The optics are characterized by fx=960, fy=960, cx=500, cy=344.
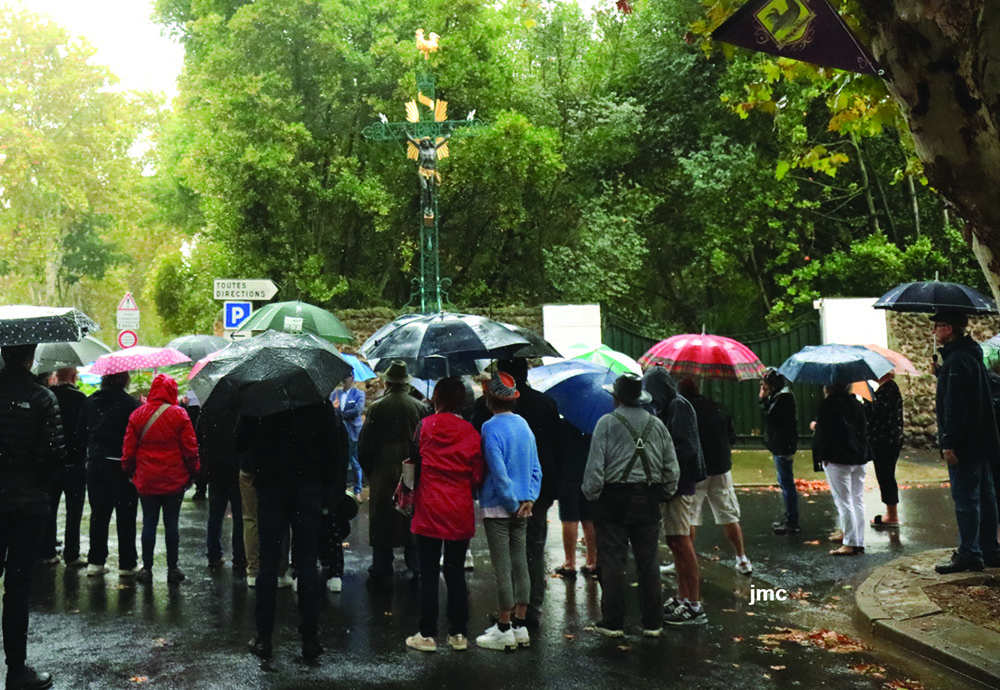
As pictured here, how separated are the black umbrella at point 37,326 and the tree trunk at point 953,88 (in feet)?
16.8

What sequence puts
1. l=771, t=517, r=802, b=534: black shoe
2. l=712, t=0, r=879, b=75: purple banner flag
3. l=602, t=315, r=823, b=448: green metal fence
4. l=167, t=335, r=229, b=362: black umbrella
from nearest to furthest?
l=712, t=0, r=879, b=75: purple banner flag → l=771, t=517, r=802, b=534: black shoe → l=167, t=335, r=229, b=362: black umbrella → l=602, t=315, r=823, b=448: green metal fence

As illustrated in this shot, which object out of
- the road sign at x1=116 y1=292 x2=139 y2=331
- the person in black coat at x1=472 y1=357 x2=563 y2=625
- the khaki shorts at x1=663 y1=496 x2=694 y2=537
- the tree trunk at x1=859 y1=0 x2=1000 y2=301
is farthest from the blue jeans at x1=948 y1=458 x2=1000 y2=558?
the road sign at x1=116 y1=292 x2=139 y2=331

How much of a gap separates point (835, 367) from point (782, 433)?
4.14 ft

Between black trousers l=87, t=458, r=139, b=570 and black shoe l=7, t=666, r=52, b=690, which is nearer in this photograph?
black shoe l=7, t=666, r=52, b=690

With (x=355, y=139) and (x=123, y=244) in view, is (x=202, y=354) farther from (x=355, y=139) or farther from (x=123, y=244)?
(x=123, y=244)

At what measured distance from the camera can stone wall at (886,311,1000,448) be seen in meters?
17.9

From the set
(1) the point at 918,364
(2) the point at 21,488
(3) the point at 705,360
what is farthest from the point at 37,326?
(1) the point at 918,364

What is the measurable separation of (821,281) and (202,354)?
44.7ft

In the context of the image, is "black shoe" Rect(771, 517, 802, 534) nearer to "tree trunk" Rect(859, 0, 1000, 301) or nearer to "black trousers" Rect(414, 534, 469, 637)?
"black trousers" Rect(414, 534, 469, 637)

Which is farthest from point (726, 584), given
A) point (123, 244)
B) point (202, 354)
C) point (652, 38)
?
point (123, 244)

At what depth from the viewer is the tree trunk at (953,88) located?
5.03 meters

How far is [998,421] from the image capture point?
9.08m

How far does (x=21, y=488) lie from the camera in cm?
574

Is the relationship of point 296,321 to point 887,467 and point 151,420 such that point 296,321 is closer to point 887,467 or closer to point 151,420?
point 151,420
